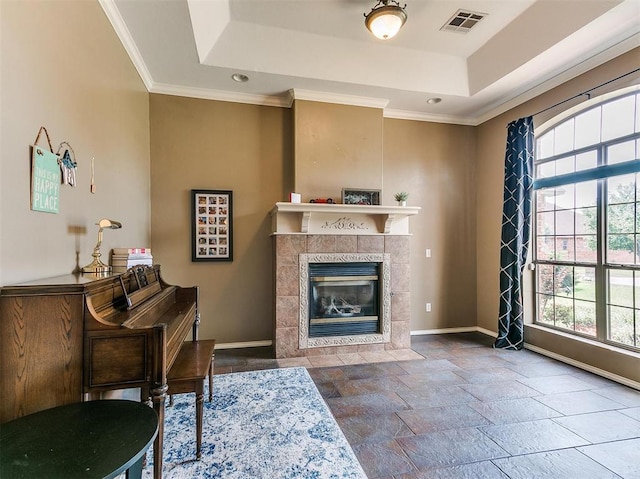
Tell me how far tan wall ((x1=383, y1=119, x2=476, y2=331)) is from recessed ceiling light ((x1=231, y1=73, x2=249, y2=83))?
2.03 meters

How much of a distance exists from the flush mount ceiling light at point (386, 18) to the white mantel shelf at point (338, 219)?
69.0 inches

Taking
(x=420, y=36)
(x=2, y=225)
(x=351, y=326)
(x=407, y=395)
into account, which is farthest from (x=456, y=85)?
(x=2, y=225)

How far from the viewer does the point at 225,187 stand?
3934mm

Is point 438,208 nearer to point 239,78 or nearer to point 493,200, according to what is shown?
point 493,200

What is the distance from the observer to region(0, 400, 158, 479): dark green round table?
0.95 meters

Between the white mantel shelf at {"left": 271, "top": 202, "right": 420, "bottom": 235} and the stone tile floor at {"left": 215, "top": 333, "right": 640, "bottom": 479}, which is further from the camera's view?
the white mantel shelf at {"left": 271, "top": 202, "right": 420, "bottom": 235}

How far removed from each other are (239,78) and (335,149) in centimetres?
138

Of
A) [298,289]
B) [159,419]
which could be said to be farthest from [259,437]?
[298,289]

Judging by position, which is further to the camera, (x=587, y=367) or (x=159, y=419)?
(x=587, y=367)

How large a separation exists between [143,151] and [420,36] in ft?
11.0

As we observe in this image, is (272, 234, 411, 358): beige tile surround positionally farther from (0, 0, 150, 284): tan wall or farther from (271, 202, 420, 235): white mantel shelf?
(0, 0, 150, 284): tan wall

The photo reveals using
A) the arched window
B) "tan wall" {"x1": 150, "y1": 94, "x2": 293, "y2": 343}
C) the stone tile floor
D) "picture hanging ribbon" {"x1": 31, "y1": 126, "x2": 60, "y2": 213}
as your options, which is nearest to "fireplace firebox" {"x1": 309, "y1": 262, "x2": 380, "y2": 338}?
the stone tile floor

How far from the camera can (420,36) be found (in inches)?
138

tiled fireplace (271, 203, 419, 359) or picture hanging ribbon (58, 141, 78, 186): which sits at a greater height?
picture hanging ribbon (58, 141, 78, 186)
